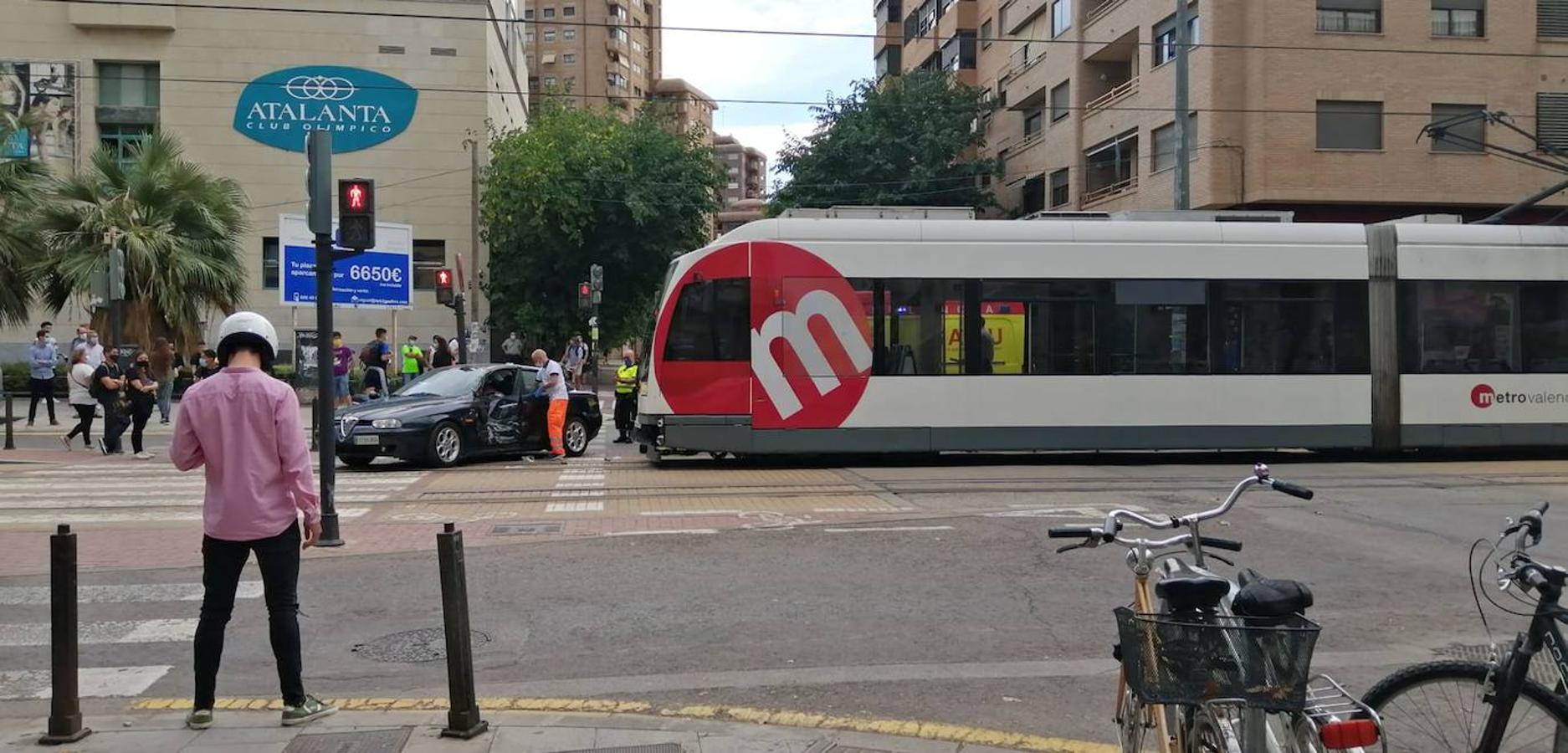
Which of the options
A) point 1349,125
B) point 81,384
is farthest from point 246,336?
point 1349,125

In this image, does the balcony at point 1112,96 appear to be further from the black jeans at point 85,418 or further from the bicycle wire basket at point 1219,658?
the bicycle wire basket at point 1219,658

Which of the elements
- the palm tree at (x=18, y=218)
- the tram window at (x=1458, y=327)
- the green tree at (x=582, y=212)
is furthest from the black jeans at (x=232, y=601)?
the green tree at (x=582, y=212)

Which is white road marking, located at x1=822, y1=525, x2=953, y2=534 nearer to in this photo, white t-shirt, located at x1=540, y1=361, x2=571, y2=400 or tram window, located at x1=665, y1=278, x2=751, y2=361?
tram window, located at x1=665, y1=278, x2=751, y2=361

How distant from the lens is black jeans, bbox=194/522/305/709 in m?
5.18

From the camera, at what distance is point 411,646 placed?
6930 mm

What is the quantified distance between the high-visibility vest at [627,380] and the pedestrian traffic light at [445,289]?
9293 mm

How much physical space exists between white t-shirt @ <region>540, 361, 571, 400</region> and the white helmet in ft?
39.1

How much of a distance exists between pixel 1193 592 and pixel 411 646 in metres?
4.84

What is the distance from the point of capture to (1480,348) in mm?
16656

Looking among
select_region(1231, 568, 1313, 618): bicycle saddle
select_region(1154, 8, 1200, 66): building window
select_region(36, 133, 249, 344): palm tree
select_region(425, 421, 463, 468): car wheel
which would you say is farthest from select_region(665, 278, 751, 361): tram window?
select_region(1154, 8, 1200, 66): building window

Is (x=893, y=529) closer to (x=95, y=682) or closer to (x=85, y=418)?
(x=95, y=682)

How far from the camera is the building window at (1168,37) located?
31.3m

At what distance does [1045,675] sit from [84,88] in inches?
1648

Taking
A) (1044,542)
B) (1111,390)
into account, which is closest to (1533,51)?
(1111,390)
